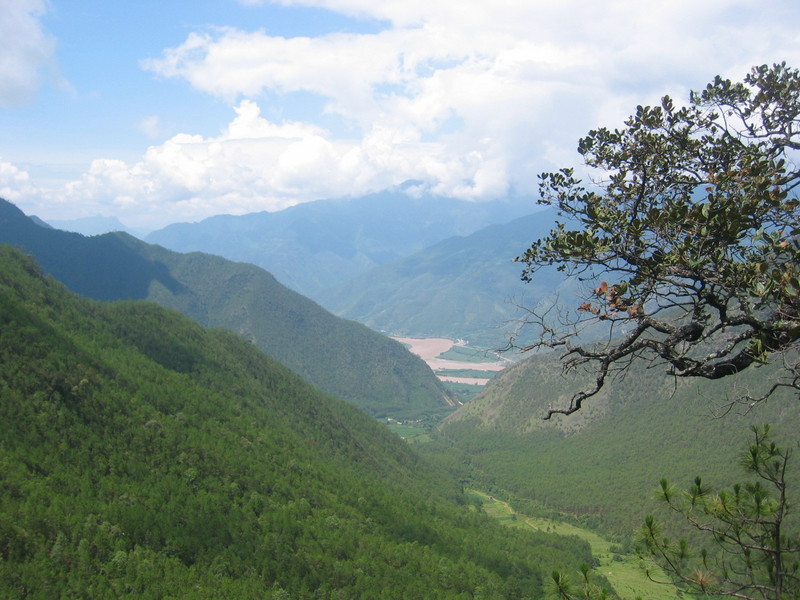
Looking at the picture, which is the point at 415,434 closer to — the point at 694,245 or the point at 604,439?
the point at 604,439

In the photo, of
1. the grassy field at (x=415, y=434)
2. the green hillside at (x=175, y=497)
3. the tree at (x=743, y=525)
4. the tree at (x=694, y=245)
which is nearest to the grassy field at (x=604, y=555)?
the green hillside at (x=175, y=497)

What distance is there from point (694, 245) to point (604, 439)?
145 m

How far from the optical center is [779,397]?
11300 centimetres

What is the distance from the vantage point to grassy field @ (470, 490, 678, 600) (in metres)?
81.4

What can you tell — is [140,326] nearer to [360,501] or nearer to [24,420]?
[24,420]

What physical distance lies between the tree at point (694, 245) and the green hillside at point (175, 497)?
44595 millimetres

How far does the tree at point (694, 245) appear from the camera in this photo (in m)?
8.76

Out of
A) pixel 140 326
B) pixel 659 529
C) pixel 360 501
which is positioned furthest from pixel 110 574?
pixel 140 326

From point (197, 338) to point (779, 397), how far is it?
12134cm

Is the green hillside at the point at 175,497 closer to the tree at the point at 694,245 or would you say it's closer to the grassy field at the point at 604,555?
the grassy field at the point at 604,555

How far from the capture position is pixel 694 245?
8.98 m

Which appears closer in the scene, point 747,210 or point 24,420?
point 747,210

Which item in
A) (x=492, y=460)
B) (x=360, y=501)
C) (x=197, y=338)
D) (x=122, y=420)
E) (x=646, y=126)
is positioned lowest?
(x=492, y=460)

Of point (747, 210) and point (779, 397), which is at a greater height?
point (747, 210)
